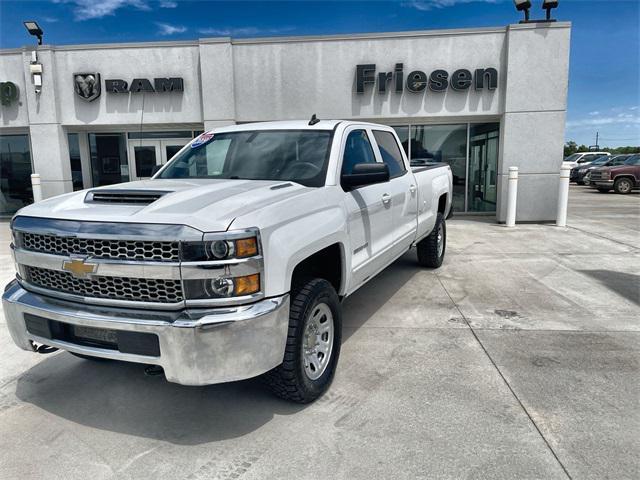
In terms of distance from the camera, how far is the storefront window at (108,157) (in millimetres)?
14031

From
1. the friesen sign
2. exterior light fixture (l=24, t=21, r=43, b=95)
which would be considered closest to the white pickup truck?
the friesen sign

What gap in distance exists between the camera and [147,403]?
11.5 ft

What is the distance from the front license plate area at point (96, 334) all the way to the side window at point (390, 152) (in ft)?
10.7

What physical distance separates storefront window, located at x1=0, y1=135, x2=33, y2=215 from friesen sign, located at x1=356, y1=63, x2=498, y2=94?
10.1m

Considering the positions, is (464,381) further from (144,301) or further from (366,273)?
(144,301)

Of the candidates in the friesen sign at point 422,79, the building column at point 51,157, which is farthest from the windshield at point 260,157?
the building column at point 51,157

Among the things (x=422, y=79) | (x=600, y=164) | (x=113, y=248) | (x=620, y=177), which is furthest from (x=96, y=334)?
(x=600, y=164)

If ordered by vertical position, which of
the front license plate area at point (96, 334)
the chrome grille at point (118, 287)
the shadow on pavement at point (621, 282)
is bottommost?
the shadow on pavement at point (621, 282)

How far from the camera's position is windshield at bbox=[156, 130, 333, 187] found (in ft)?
13.1

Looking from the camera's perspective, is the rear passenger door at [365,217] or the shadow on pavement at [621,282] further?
the shadow on pavement at [621,282]

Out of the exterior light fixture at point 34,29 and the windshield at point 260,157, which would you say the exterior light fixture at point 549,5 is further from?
the exterior light fixture at point 34,29

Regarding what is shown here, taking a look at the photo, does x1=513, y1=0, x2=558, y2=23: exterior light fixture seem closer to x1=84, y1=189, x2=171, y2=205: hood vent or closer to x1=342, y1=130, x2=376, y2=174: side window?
x1=342, y1=130, x2=376, y2=174: side window

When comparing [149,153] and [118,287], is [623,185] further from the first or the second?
[118,287]

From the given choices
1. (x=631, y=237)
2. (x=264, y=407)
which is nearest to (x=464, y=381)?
(x=264, y=407)
